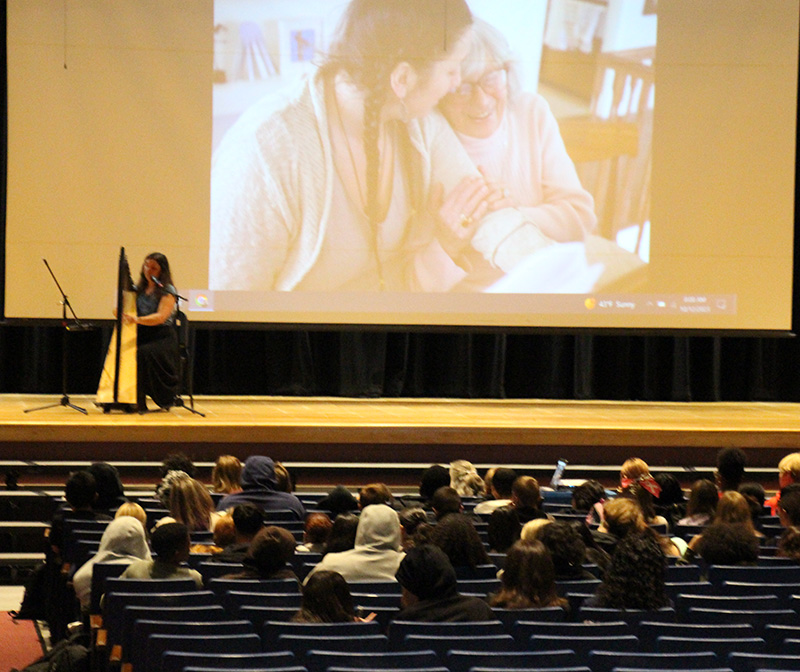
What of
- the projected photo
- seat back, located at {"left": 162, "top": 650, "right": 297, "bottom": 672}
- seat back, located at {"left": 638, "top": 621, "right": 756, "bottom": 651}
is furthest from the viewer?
the projected photo

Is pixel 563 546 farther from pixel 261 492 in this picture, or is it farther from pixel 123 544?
pixel 261 492

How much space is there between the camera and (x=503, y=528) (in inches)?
203

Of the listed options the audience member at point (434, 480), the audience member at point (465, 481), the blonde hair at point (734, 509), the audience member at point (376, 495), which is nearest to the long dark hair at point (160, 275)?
the audience member at point (465, 481)

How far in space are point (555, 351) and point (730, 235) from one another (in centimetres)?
226

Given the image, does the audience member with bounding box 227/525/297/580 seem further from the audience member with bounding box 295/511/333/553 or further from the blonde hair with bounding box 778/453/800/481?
the blonde hair with bounding box 778/453/800/481

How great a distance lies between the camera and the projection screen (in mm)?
10242

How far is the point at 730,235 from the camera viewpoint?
10977 mm

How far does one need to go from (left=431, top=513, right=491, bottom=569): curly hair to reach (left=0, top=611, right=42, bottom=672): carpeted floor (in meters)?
2.34

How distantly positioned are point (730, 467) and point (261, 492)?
277cm

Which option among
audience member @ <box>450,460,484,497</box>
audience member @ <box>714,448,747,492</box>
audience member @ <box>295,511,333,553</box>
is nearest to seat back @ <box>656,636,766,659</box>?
audience member @ <box>295,511,333,553</box>

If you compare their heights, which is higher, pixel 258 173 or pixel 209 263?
pixel 258 173

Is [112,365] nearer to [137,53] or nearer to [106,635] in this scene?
[137,53]

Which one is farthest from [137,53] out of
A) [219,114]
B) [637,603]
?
[637,603]

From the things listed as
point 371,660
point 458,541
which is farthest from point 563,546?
point 371,660
